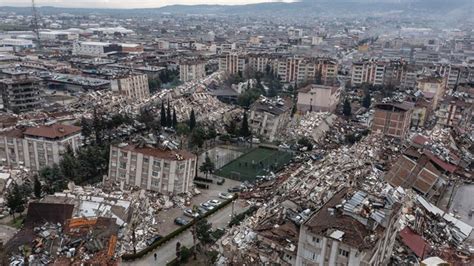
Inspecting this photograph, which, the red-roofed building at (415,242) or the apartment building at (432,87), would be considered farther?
the apartment building at (432,87)

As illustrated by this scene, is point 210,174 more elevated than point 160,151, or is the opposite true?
point 160,151

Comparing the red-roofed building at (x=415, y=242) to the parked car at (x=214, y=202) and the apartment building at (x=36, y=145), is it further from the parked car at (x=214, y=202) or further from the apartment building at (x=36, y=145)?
the apartment building at (x=36, y=145)

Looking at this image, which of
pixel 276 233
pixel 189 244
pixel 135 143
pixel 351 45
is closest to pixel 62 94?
pixel 135 143

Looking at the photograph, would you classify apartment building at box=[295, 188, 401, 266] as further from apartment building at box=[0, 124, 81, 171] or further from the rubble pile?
apartment building at box=[0, 124, 81, 171]

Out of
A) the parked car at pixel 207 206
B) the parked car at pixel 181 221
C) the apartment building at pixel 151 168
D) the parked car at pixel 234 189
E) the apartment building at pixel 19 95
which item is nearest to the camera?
the parked car at pixel 181 221

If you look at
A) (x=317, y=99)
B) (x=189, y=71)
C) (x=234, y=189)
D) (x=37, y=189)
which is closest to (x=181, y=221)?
(x=234, y=189)

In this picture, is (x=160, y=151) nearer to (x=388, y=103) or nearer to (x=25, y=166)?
(x=25, y=166)

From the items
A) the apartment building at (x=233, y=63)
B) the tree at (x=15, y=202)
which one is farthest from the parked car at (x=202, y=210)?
the apartment building at (x=233, y=63)

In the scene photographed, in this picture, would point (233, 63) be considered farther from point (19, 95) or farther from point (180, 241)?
point (180, 241)
